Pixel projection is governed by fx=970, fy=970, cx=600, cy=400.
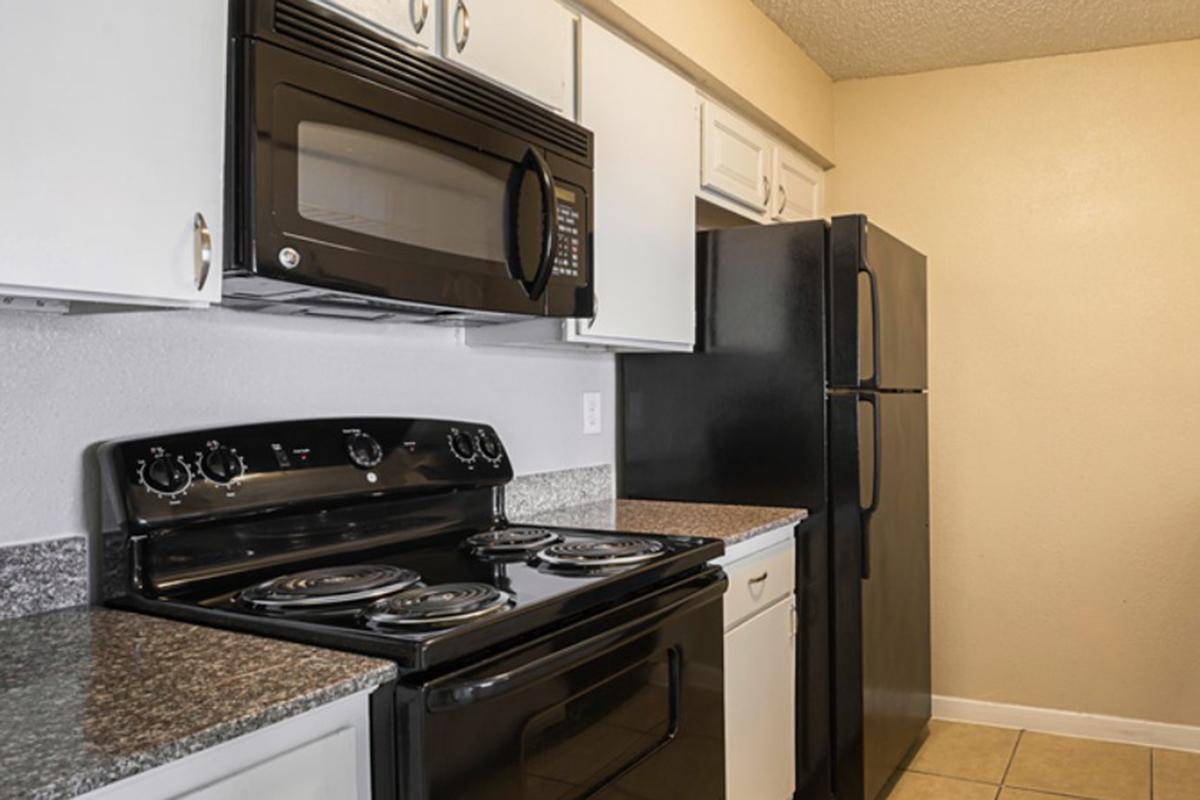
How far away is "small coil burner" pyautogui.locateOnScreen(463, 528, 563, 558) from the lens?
1.79 m

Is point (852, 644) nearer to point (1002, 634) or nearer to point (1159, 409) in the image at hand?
point (1002, 634)

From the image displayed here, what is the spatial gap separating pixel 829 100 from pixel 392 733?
3.14 m

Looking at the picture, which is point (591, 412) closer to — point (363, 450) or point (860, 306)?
point (860, 306)

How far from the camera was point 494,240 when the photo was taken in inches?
67.9

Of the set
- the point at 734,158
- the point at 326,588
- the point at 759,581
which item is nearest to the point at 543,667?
the point at 326,588

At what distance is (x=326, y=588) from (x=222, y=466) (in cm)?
30

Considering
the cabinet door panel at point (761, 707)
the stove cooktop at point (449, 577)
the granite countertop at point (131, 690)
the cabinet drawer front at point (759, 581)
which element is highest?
the stove cooktop at point (449, 577)

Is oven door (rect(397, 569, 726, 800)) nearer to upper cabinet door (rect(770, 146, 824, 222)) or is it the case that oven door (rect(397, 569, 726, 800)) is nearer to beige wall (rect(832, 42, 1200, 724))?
upper cabinet door (rect(770, 146, 824, 222))

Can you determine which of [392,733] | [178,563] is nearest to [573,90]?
[178,563]

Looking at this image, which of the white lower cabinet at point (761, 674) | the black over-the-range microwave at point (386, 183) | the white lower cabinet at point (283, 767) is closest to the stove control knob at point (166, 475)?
the black over-the-range microwave at point (386, 183)

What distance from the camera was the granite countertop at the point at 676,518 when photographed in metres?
2.15

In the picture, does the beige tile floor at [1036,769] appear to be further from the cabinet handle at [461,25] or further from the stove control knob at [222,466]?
the cabinet handle at [461,25]

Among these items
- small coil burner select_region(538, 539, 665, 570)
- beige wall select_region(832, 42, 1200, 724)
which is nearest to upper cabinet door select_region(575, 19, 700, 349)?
small coil burner select_region(538, 539, 665, 570)

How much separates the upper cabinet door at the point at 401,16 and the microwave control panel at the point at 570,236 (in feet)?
1.20
